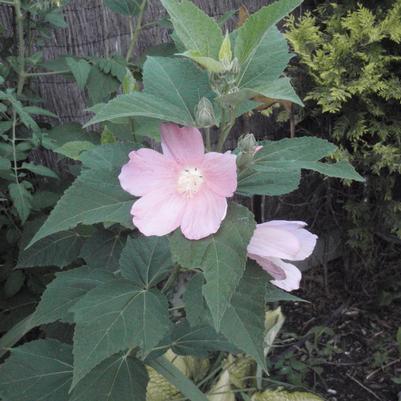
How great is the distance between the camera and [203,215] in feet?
2.83

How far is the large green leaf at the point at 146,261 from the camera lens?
113 cm

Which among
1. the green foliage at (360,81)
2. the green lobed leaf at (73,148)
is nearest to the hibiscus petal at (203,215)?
the green lobed leaf at (73,148)

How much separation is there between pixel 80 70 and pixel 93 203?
0.98m

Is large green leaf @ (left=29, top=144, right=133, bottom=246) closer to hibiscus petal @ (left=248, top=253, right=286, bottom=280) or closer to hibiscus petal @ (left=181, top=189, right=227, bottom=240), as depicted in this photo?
hibiscus petal @ (left=181, top=189, right=227, bottom=240)

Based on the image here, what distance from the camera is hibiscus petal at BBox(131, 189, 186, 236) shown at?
0.86 meters

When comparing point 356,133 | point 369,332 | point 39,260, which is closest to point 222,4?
point 356,133

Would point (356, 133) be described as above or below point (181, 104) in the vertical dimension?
below

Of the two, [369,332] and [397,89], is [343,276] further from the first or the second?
[397,89]

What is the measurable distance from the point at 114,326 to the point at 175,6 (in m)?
0.53

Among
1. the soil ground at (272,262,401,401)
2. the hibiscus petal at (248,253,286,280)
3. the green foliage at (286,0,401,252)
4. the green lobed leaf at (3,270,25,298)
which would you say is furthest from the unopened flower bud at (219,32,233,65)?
the soil ground at (272,262,401,401)

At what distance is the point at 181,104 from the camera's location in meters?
0.91

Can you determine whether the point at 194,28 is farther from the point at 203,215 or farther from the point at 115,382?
the point at 115,382

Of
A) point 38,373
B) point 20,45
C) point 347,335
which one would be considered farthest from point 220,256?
point 347,335

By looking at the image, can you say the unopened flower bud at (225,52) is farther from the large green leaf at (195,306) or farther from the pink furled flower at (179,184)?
the large green leaf at (195,306)
